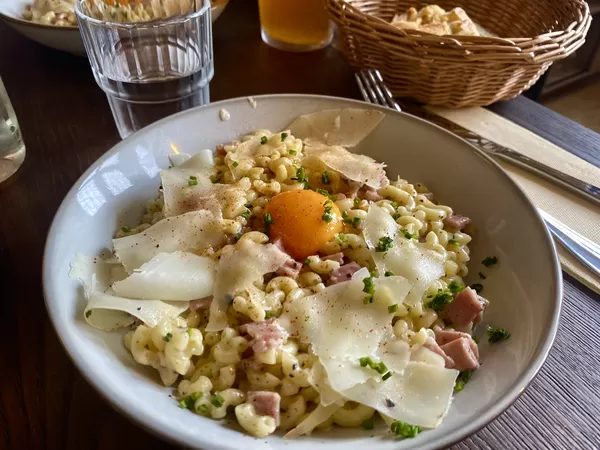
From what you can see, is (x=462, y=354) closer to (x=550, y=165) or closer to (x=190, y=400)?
(x=190, y=400)

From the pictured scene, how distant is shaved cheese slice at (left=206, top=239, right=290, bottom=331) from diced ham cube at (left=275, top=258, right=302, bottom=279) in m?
0.01

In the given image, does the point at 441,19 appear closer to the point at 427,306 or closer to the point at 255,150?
the point at 255,150

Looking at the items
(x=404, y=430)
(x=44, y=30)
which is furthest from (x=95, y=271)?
(x=44, y=30)

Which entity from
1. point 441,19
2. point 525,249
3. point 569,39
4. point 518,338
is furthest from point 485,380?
point 441,19

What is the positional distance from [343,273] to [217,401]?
50 centimetres

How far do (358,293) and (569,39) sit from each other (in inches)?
63.6

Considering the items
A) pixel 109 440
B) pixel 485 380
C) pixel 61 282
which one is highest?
pixel 61 282

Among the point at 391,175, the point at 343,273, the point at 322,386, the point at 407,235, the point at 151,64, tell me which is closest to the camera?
the point at 322,386

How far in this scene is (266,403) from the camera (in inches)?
48.0

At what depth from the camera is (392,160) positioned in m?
1.99

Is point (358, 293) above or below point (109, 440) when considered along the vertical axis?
above

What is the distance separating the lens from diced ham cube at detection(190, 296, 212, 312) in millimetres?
1448

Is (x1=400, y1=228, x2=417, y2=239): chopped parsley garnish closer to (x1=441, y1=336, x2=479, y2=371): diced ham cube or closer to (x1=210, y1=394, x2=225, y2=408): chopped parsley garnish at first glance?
(x1=441, y1=336, x2=479, y2=371): diced ham cube

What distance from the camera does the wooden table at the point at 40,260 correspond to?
133 cm
